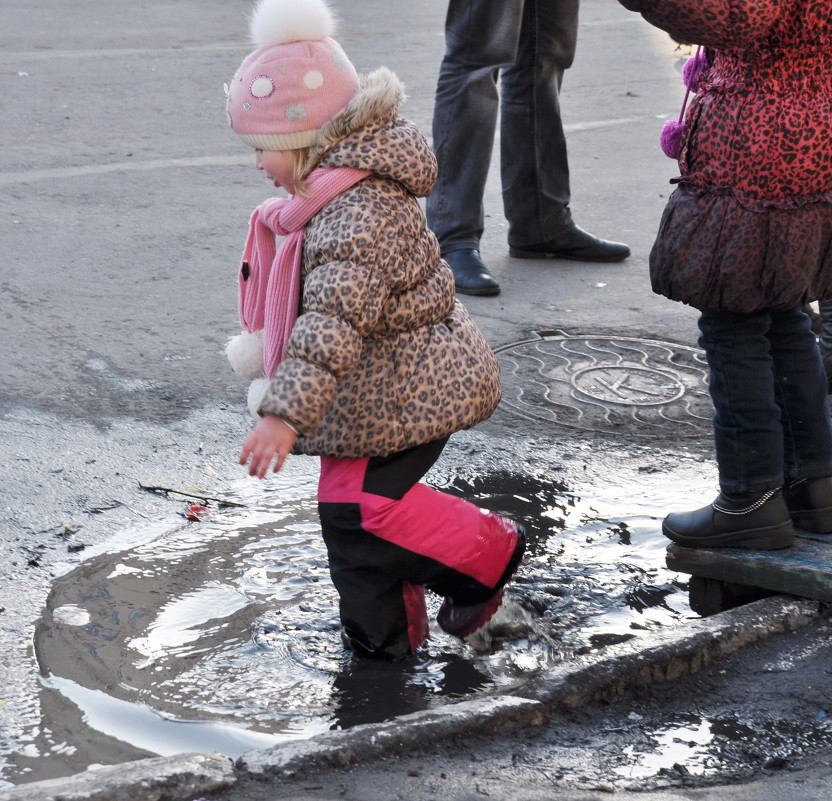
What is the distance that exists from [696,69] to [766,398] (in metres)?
0.80

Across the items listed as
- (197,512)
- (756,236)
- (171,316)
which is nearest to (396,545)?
(197,512)

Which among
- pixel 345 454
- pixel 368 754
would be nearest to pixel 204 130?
pixel 345 454

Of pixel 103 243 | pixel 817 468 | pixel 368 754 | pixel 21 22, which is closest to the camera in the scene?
pixel 368 754

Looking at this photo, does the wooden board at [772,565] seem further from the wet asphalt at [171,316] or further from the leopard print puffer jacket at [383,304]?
the leopard print puffer jacket at [383,304]

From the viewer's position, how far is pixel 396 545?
8.60 feet

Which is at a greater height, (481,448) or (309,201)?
(309,201)

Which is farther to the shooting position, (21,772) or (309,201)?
(309,201)

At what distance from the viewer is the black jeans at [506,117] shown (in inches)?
200

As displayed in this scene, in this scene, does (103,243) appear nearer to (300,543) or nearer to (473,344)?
(300,543)

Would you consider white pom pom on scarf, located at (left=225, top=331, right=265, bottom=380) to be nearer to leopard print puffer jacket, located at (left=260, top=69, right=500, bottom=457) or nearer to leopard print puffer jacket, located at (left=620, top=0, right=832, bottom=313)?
leopard print puffer jacket, located at (left=260, top=69, right=500, bottom=457)

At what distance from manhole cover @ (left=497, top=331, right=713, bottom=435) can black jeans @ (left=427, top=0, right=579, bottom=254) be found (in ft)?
2.93

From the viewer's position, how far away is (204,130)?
7.85m

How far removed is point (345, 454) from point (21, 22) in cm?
1036

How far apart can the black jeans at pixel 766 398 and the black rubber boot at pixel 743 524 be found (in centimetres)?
4
